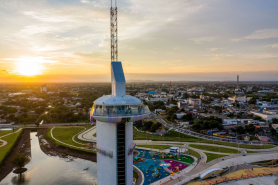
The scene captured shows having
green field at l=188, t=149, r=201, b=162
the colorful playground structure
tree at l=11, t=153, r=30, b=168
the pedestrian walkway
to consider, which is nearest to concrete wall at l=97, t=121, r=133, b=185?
the colorful playground structure

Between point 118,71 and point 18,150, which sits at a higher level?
point 118,71

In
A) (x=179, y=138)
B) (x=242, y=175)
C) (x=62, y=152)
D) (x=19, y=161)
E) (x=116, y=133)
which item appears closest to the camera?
(x=116, y=133)

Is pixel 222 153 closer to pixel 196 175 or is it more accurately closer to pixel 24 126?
pixel 196 175

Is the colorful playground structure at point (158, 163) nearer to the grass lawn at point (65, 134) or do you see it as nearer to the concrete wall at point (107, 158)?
the concrete wall at point (107, 158)

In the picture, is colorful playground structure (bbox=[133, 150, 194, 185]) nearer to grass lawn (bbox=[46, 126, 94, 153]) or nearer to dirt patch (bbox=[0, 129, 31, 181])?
grass lawn (bbox=[46, 126, 94, 153])

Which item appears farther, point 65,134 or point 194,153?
point 65,134

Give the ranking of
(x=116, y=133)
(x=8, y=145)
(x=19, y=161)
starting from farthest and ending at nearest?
(x=8, y=145) → (x=19, y=161) → (x=116, y=133)

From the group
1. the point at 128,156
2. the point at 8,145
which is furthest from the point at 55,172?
the point at 128,156

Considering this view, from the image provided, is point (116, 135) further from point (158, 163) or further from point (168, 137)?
point (168, 137)
